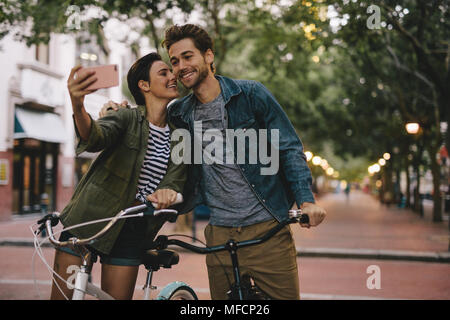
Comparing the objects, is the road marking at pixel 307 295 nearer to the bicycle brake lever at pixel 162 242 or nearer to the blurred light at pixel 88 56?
the bicycle brake lever at pixel 162 242

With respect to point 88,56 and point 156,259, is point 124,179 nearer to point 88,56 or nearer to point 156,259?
point 156,259

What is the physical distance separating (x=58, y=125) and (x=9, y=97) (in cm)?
304

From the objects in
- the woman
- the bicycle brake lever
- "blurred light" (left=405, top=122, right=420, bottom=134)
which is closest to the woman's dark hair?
the woman

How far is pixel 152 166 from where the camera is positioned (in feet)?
8.88

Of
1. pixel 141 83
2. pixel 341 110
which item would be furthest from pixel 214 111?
pixel 341 110

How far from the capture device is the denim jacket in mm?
2643

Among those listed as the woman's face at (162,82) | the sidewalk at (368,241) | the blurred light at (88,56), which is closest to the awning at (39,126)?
the blurred light at (88,56)

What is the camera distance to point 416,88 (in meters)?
19.0

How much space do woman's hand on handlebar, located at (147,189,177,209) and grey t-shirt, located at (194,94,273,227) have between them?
385mm

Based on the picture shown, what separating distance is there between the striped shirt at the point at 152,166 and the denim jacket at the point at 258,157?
0.09 m

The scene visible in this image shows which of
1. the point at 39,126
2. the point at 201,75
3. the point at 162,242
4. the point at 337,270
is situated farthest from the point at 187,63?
the point at 39,126

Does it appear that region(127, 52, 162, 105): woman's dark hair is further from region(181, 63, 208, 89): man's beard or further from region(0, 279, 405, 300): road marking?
region(0, 279, 405, 300): road marking

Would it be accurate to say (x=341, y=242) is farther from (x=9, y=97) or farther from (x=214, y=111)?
(x=9, y=97)
